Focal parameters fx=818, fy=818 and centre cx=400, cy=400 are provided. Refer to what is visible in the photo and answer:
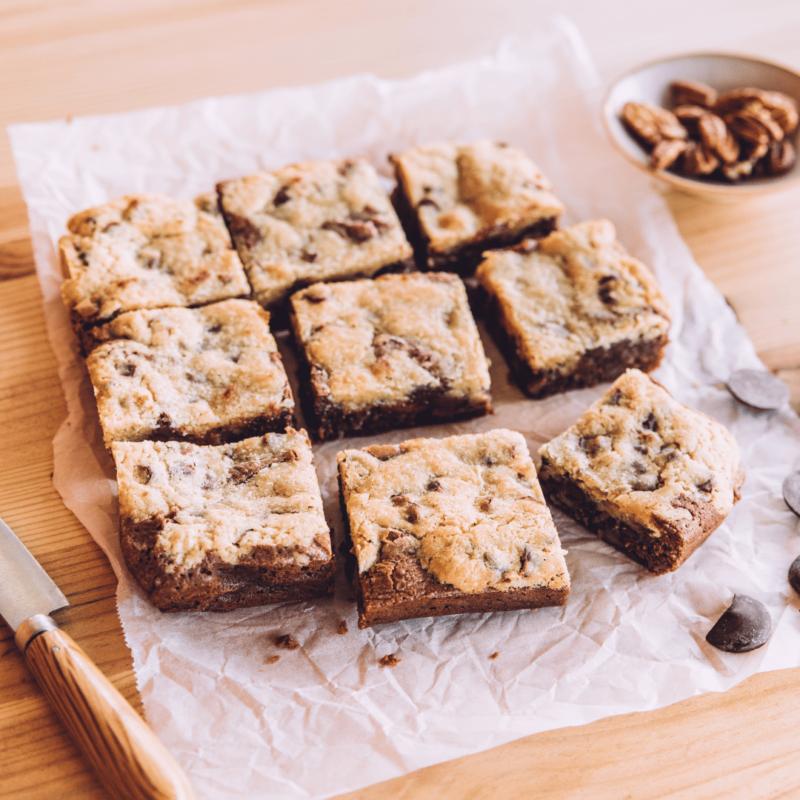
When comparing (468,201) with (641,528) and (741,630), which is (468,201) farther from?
(741,630)

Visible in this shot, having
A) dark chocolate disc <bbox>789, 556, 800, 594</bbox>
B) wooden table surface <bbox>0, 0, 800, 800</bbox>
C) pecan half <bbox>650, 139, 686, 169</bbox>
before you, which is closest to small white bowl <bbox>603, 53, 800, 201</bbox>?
pecan half <bbox>650, 139, 686, 169</bbox>

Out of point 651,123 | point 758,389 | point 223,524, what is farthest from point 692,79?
point 223,524

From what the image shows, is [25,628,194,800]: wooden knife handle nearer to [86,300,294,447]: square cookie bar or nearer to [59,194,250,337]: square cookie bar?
[86,300,294,447]: square cookie bar

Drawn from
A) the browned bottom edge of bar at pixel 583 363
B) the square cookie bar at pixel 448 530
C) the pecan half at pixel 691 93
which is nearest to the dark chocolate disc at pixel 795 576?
the square cookie bar at pixel 448 530

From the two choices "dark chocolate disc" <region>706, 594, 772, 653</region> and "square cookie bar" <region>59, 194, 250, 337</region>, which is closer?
"dark chocolate disc" <region>706, 594, 772, 653</region>

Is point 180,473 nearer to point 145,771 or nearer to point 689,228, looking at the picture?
point 145,771

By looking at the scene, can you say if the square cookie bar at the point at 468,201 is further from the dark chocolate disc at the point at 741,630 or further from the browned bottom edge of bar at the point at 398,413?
the dark chocolate disc at the point at 741,630
